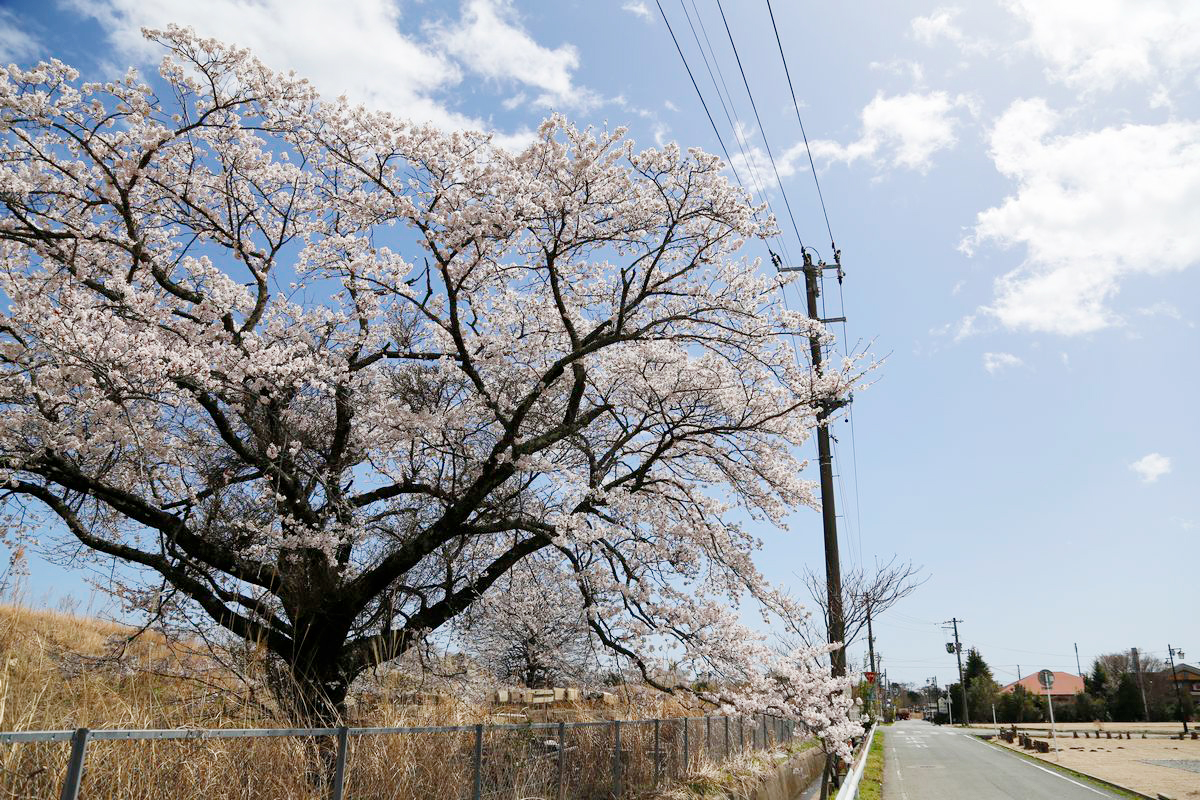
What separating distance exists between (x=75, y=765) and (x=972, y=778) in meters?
27.2

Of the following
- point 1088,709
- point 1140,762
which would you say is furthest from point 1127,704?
point 1140,762

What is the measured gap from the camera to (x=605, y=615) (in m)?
11.0

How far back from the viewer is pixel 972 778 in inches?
943

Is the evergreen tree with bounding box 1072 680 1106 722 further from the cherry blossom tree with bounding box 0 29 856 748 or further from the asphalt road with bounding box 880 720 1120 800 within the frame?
the cherry blossom tree with bounding box 0 29 856 748

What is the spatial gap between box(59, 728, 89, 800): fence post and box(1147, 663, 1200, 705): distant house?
323 ft

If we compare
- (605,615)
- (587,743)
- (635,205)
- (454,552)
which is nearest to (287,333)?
(454,552)

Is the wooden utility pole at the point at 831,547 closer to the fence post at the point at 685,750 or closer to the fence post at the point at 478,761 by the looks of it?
the fence post at the point at 685,750

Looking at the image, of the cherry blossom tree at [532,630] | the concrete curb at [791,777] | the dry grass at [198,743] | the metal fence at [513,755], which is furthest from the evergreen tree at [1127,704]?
the dry grass at [198,743]

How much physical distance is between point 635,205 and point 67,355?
6.91 metres

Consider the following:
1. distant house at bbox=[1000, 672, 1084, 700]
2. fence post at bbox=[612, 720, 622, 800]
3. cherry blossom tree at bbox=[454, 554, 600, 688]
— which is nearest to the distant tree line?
distant house at bbox=[1000, 672, 1084, 700]

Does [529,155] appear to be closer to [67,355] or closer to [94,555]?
[67,355]

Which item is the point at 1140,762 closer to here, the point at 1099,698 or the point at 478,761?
the point at 478,761

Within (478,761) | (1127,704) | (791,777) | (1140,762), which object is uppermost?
(478,761)

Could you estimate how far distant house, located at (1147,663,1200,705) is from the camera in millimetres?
78438
